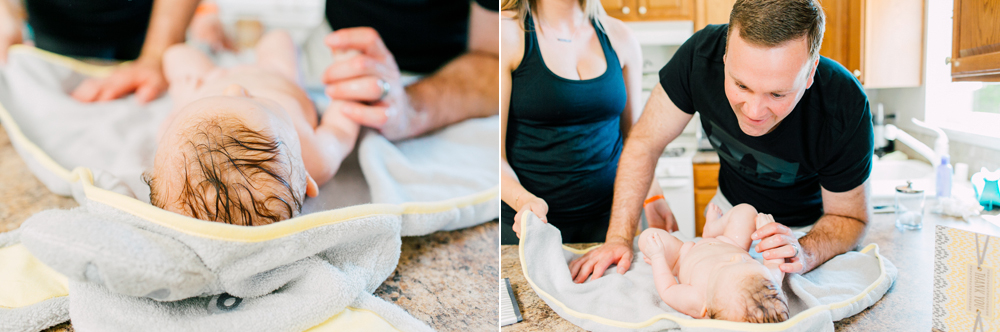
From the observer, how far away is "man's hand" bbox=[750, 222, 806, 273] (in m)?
0.54

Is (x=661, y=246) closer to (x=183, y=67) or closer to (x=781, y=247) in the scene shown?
(x=781, y=247)

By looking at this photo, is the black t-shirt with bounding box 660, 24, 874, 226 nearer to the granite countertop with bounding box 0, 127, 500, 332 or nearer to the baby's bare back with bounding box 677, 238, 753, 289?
the baby's bare back with bounding box 677, 238, 753, 289

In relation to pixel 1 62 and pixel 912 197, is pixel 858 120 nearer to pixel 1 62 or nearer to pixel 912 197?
pixel 912 197

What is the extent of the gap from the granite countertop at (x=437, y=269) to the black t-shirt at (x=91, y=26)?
276 millimetres

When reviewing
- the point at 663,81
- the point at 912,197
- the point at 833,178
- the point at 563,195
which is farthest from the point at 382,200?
the point at 912,197

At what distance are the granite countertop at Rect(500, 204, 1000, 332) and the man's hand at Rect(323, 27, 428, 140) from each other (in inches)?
13.1

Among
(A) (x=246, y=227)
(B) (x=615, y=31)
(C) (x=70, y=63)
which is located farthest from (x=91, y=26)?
(B) (x=615, y=31)

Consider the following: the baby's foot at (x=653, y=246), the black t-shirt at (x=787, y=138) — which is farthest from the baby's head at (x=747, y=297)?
the black t-shirt at (x=787, y=138)

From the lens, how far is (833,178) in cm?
61

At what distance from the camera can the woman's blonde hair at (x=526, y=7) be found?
786mm

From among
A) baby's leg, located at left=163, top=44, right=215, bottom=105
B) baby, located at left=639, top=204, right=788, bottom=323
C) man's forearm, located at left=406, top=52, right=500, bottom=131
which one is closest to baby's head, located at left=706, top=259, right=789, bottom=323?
baby, located at left=639, top=204, right=788, bottom=323

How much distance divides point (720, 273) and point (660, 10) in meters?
1.24

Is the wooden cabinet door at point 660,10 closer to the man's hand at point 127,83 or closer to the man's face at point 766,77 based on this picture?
the man's face at point 766,77

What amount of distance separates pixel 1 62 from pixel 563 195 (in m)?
1.21
